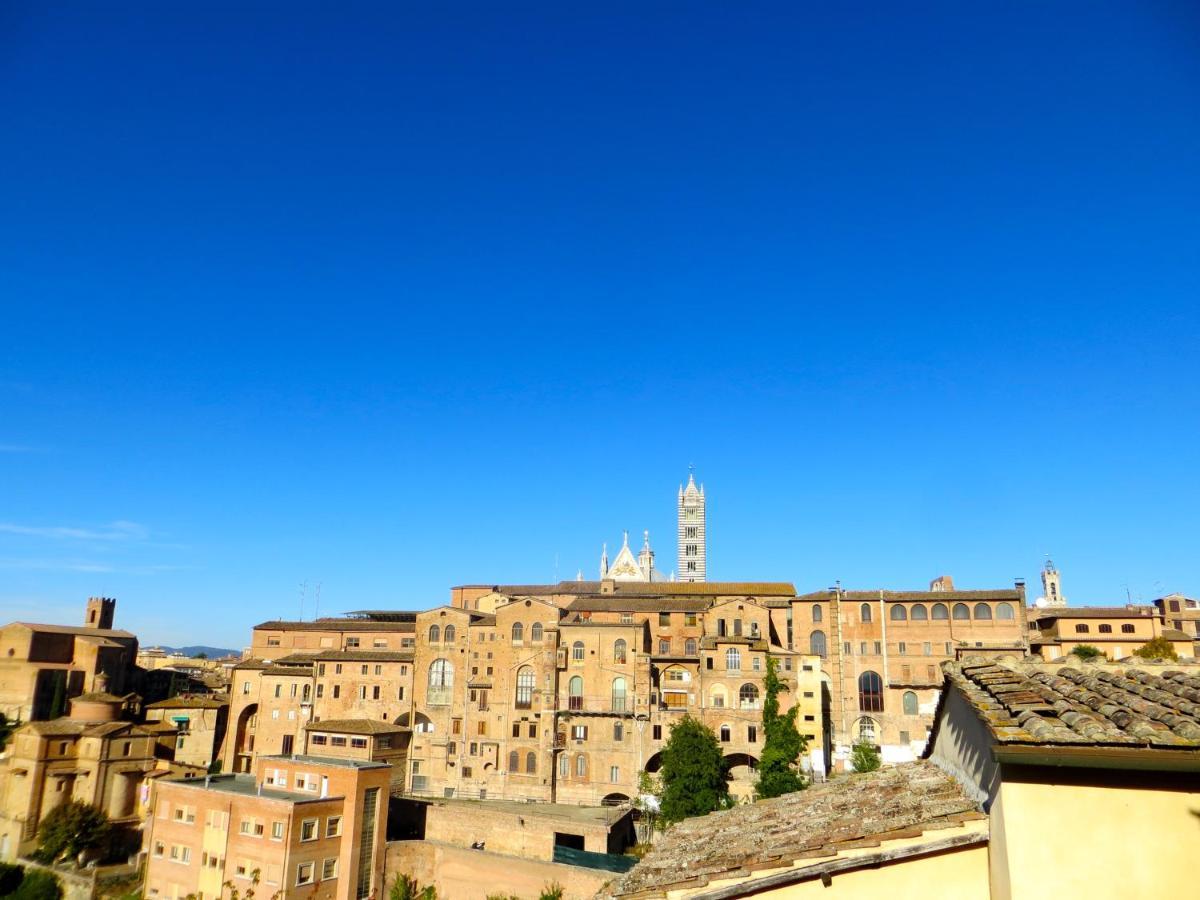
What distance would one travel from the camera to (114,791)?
60.1m

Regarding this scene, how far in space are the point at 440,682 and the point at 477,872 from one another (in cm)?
2063

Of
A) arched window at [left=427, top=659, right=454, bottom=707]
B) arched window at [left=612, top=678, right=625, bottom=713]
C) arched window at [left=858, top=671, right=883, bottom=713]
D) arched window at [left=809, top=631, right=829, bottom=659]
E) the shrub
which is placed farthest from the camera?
arched window at [left=427, top=659, right=454, bottom=707]

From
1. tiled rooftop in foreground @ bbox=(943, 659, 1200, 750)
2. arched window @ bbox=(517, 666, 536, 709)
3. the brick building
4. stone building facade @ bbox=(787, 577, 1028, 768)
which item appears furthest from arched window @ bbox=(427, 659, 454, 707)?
tiled rooftop in foreground @ bbox=(943, 659, 1200, 750)

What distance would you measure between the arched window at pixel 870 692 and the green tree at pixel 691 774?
1403cm

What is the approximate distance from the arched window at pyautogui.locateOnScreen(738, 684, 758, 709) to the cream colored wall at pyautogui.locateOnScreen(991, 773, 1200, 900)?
178 ft

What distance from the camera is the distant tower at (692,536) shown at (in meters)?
157

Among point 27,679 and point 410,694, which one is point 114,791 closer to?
point 410,694

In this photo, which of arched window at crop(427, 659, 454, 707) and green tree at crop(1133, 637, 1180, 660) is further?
arched window at crop(427, 659, 454, 707)

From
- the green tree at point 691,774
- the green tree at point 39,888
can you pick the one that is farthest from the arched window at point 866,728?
the green tree at point 39,888

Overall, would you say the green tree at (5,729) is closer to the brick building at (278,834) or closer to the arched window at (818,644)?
the brick building at (278,834)

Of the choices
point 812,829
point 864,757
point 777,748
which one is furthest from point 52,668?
point 812,829

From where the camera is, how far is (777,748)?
53156 millimetres

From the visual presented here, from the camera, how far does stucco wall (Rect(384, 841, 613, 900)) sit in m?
43.4

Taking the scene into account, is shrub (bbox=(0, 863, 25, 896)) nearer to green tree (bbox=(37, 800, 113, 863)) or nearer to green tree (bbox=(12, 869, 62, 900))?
green tree (bbox=(12, 869, 62, 900))
